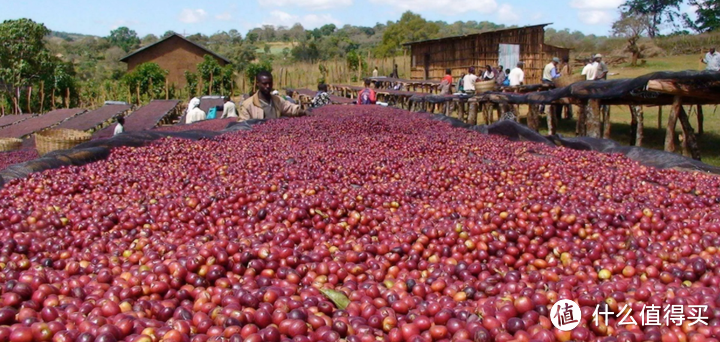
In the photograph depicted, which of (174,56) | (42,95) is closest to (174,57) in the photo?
(174,56)

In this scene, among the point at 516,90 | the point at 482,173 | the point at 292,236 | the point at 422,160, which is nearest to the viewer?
the point at 292,236

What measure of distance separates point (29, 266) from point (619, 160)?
20.8 ft

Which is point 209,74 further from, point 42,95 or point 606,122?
point 606,122

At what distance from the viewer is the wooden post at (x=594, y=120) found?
32.6 ft

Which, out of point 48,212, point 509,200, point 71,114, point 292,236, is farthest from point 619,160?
point 71,114

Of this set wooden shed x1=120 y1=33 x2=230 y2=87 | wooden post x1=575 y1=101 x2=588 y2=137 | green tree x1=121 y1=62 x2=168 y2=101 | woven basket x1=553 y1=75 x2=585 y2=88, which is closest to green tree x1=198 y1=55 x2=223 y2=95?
green tree x1=121 y1=62 x2=168 y2=101

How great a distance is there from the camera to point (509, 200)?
4.17 m

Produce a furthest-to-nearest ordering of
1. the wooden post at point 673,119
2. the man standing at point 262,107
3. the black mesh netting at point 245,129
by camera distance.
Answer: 1. the man standing at point 262,107
2. the wooden post at point 673,119
3. the black mesh netting at point 245,129

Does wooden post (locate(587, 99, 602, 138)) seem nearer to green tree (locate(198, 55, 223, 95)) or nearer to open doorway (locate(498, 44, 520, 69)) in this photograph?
open doorway (locate(498, 44, 520, 69))

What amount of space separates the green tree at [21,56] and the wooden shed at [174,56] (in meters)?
9.25

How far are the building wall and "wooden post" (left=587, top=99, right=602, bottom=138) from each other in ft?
107

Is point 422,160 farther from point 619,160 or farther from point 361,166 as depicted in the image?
point 619,160

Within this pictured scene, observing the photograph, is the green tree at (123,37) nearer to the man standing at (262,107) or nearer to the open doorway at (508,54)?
the open doorway at (508,54)

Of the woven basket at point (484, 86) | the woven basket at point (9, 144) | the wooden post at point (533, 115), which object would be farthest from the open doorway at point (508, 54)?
the woven basket at point (9, 144)
